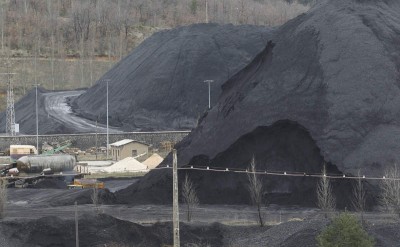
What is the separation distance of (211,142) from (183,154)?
1.59m

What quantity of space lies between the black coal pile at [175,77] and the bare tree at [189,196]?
3298cm

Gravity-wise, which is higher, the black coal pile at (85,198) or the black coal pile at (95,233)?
the black coal pile at (85,198)

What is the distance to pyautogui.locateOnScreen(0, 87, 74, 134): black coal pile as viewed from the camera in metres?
77.3

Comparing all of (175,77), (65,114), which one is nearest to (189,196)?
(175,77)

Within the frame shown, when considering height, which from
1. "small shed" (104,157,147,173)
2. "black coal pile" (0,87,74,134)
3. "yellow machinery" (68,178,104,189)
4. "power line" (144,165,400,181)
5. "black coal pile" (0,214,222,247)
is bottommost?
"black coal pile" (0,214,222,247)

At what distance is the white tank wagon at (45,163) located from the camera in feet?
169

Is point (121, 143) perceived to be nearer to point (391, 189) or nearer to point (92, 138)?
point (92, 138)

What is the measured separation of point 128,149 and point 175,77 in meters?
16.5

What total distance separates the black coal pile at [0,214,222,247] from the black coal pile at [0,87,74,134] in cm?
4180

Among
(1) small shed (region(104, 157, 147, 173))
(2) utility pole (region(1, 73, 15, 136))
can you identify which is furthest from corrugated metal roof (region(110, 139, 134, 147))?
(2) utility pole (region(1, 73, 15, 136))

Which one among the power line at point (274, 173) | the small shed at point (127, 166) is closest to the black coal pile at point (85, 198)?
the power line at point (274, 173)

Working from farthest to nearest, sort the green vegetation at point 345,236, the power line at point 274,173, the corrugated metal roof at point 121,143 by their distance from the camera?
the corrugated metal roof at point 121,143
the power line at point 274,173
the green vegetation at point 345,236

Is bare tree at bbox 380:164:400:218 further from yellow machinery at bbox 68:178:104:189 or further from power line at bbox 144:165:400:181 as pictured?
yellow machinery at bbox 68:178:104:189

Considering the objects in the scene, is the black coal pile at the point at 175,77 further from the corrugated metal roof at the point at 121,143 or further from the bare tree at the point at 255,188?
the bare tree at the point at 255,188
